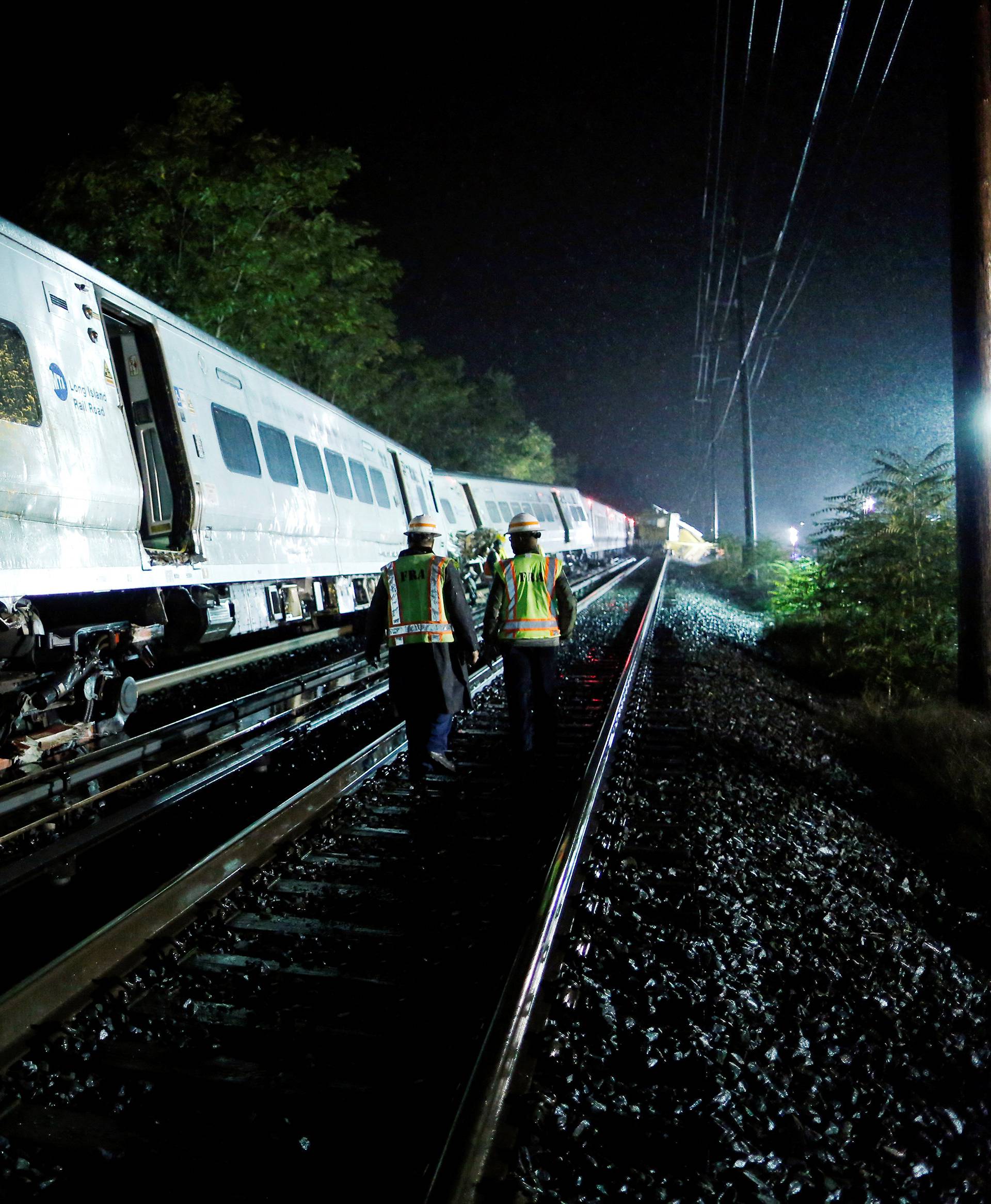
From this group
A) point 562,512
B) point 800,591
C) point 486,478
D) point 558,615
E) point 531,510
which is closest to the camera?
point 558,615

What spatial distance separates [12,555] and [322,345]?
18271mm

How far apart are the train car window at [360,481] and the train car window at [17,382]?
7506 millimetres

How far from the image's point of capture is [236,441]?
30.7ft

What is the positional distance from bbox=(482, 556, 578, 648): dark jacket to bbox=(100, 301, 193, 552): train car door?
3727mm

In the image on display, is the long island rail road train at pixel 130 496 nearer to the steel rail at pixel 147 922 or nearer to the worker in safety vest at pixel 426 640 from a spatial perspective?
the steel rail at pixel 147 922

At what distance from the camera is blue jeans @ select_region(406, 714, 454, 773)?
5672 mm

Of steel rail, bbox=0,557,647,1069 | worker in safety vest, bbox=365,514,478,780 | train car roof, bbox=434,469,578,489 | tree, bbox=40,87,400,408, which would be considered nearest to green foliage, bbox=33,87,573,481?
tree, bbox=40,87,400,408

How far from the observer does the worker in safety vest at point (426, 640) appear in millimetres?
5707

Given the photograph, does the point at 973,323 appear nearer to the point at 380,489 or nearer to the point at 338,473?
the point at 338,473

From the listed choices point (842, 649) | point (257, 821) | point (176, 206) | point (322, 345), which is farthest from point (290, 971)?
point (322, 345)

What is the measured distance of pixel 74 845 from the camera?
4410 millimetres

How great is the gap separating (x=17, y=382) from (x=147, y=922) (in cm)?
427

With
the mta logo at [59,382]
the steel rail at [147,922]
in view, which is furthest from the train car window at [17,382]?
the steel rail at [147,922]

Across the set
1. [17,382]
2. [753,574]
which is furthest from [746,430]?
[17,382]
